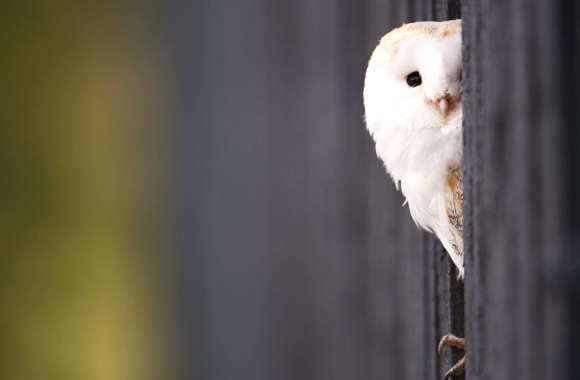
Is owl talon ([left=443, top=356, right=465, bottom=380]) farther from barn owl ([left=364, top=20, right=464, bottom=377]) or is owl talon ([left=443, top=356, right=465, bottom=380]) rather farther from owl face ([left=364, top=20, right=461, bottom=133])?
owl face ([left=364, top=20, right=461, bottom=133])

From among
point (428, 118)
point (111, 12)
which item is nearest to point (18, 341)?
point (111, 12)

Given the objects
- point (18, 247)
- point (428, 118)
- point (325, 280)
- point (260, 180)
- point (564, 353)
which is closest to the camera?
point (564, 353)

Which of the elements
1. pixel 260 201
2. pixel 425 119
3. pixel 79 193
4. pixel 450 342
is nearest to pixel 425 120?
pixel 425 119

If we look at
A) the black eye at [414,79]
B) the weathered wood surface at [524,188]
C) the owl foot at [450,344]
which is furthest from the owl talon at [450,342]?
the black eye at [414,79]

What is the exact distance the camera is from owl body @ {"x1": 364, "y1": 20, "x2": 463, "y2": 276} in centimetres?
58

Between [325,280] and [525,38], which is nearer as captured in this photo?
[525,38]

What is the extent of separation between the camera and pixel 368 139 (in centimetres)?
86

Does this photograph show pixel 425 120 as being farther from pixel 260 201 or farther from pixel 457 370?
pixel 260 201

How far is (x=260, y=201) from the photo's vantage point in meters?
1.34

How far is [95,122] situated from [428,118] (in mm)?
1464

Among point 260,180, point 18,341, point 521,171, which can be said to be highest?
point 521,171

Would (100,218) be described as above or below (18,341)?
above

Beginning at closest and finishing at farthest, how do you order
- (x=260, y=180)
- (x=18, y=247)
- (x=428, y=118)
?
(x=428, y=118) < (x=260, y=180) < (x=18, y=247)

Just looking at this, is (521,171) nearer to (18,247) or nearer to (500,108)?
(500,108)
